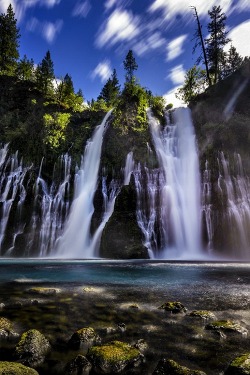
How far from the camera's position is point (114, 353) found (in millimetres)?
4789

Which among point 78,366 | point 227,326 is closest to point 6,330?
point 78,366

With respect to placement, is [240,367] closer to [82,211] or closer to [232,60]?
[82,211]

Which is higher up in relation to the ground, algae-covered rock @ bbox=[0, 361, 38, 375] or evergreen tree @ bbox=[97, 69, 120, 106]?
evergreen tree @ bbox=[97, 69, 120, 106]

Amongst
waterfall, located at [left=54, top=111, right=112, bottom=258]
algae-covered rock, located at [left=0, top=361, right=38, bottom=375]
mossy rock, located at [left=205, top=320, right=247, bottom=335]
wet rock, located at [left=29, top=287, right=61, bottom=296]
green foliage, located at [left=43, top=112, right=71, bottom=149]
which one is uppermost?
green foliage, located at [left=43, top=112, right=71, bottom=149]

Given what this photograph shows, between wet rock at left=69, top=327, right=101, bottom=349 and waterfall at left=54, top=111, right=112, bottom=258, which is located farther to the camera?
waterfall at left=54, top=111, right=112, bottom=258

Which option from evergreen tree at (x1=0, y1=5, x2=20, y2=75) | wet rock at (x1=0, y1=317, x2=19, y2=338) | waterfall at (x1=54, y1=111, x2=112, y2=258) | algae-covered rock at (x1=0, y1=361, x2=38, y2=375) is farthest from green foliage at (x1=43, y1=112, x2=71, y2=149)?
algae-covered rock at (x1=0, y1=361, x2=38, y2=375)

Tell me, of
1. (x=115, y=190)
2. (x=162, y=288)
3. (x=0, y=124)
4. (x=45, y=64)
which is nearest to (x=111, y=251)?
(x=115, y=190)

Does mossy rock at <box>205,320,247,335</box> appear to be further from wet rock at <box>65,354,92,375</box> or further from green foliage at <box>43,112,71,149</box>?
green foliage at <box>43,112,71,149</box>

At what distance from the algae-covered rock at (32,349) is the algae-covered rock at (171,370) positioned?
2.03 metres

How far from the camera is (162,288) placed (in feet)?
38.8

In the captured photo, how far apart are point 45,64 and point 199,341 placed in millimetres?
64669

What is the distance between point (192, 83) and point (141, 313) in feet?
180

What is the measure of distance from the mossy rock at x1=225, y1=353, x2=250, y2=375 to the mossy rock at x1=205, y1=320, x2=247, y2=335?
197cm

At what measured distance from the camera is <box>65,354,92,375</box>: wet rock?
14.5ft
